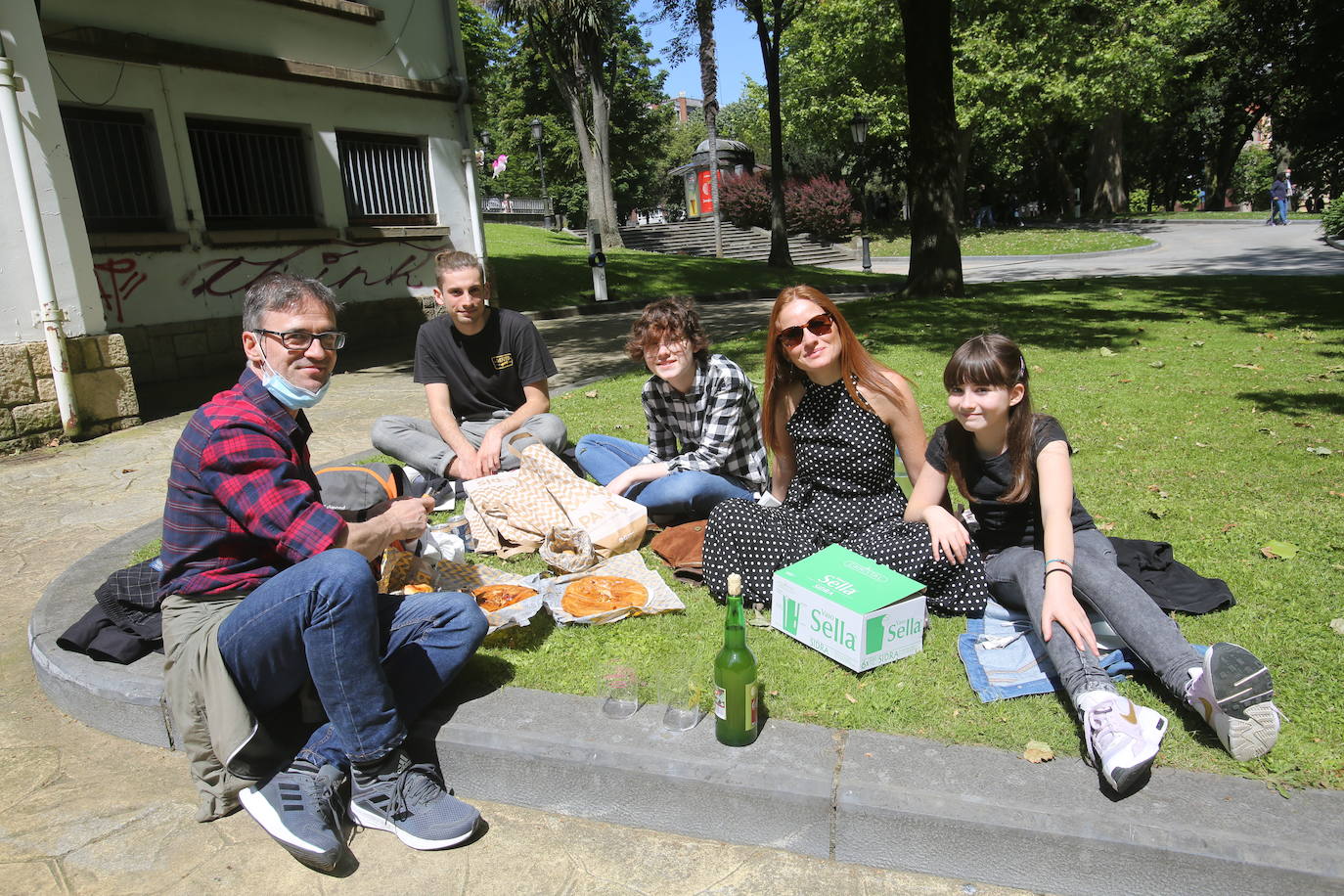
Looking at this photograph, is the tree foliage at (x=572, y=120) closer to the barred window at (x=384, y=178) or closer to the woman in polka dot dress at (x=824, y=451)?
the barred window at (x=384, y=178)

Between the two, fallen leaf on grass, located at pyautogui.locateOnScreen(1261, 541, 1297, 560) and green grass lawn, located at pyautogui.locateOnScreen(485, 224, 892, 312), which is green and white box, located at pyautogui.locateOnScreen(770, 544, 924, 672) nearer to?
fallen leaf on grass, located at pyautogui.locateOnScreen(1261, 541, 1297, 560)

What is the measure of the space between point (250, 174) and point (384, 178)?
2.04m

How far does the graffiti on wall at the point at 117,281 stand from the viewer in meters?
9.34

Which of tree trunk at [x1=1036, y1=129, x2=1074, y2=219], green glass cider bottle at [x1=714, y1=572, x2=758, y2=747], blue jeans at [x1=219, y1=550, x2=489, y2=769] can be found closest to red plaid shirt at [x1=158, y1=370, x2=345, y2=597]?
blue jeans at [x1=219, y1=550, x2=489, y2=769]

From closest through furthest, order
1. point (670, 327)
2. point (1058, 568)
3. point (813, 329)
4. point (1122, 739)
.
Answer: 1. point (1122, 739)
2. point (1058, 568)
3. point (813, 329)
4. point (670, 327)

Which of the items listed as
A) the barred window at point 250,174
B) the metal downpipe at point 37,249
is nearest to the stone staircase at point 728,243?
the barred window at point 250,174

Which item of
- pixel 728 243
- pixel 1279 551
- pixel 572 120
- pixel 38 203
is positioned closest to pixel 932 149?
pixel 1279 551

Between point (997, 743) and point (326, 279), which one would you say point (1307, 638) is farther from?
point (326, 279)

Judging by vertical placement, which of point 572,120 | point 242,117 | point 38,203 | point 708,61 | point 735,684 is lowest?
point 735,684

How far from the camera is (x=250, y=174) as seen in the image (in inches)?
430

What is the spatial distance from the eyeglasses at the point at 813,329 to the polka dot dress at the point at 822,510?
28 centimetres

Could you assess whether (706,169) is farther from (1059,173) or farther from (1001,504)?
(1001,504)

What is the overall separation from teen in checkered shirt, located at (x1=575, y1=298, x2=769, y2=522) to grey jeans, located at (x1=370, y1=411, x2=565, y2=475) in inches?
35.5

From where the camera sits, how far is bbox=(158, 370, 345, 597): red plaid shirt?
8.11ft
